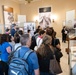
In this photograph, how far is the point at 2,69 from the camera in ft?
6.96

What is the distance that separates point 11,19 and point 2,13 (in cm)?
138

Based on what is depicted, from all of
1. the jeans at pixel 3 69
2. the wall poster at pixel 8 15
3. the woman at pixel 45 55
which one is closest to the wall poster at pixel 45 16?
the wall poster at pixel 8 15

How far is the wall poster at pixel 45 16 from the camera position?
13.7 metres

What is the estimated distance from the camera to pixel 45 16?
1380 centimetres

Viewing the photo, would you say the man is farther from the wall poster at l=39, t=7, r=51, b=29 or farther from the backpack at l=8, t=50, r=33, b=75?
the wall poster at l=39, t=7, r=51, b=29

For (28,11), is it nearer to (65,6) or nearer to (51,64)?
(65,6)

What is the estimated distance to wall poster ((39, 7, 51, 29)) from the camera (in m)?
13.7

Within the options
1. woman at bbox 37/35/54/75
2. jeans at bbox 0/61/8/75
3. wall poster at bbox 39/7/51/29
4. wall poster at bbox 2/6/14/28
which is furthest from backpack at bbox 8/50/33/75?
wall poster at bbox 39/7/51/29

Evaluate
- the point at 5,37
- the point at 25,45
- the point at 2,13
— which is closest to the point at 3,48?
the point at 5,37

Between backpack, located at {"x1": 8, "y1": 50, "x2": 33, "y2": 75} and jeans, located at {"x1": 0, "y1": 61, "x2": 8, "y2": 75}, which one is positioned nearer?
backpack, located at {"x1": 8, "y1": 50, "x2": 33, "y2": 75}

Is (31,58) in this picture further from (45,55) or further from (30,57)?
(45,55)

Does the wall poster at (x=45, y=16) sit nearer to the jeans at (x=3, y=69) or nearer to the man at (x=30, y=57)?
the jeans at (x=3, y=69)

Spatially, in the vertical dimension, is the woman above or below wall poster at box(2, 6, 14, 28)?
below

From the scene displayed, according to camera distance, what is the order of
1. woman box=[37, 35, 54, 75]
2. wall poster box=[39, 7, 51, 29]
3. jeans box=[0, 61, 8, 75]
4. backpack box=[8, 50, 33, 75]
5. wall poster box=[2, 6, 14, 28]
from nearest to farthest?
1. backpack box=[8, 50, 33, 75]
2. jeans box=[0, 61, 8, 75]
3. woman box=[37, 35, 54, 75]
4. wall poster box=[2, 6, 14, 28]
5. wall poster box=[39, 7, 51, 29]
